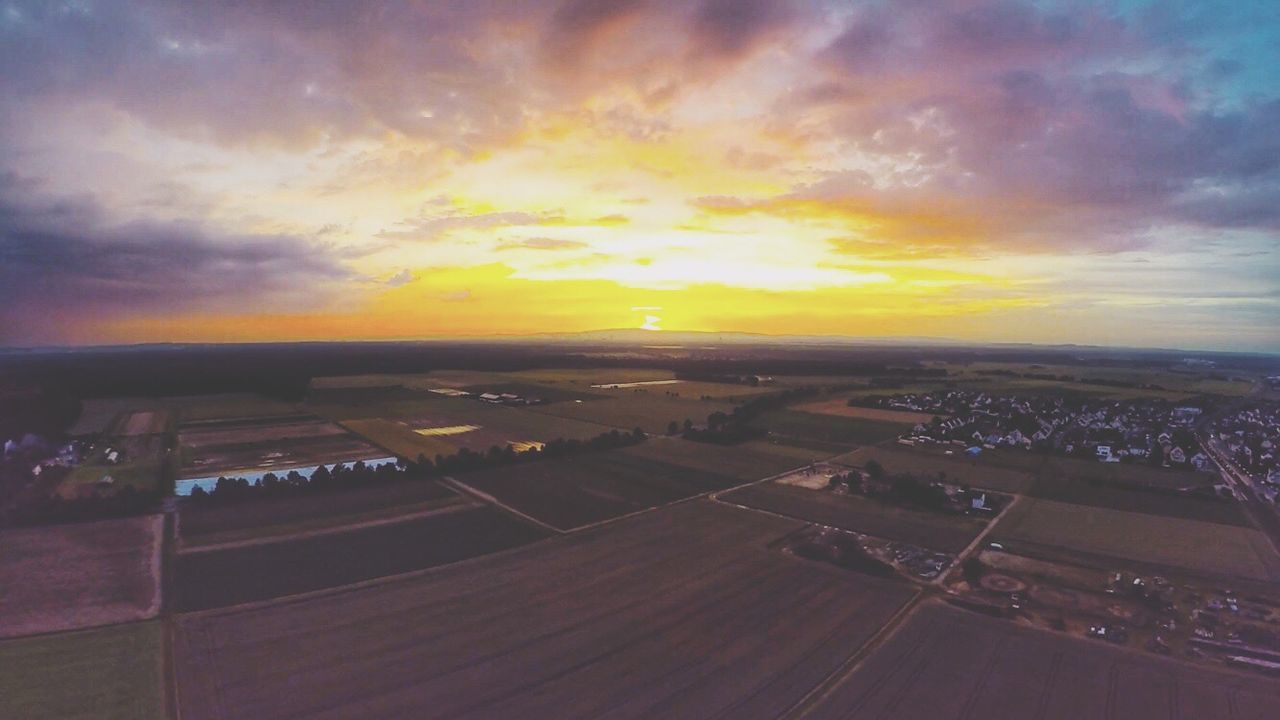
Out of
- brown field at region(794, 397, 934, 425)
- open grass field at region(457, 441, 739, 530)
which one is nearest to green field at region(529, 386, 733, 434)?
brown field at region(794, 397, 934, 425)

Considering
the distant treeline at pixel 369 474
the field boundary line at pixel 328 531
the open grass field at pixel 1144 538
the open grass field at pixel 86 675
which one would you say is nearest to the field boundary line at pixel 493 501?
the field boundary line at pixel 328 531

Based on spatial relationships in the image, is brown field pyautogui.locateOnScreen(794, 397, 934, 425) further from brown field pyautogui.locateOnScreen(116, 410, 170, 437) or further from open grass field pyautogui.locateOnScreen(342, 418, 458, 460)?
brown field pyautogui.locateOnScreen(116, 410, 170, 437)

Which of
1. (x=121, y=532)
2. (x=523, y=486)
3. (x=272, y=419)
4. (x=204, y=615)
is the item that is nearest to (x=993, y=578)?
(x=523, y=486)

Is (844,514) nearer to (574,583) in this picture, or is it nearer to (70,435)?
(574,583)

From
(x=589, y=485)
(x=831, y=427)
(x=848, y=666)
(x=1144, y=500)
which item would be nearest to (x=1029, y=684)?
(x=848, y=666)

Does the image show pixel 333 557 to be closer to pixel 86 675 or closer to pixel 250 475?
pixel 86 675

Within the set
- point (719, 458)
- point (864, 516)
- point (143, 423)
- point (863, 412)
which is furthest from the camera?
point (863, 412)

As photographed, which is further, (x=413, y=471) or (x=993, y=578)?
(x=413, y=471)
